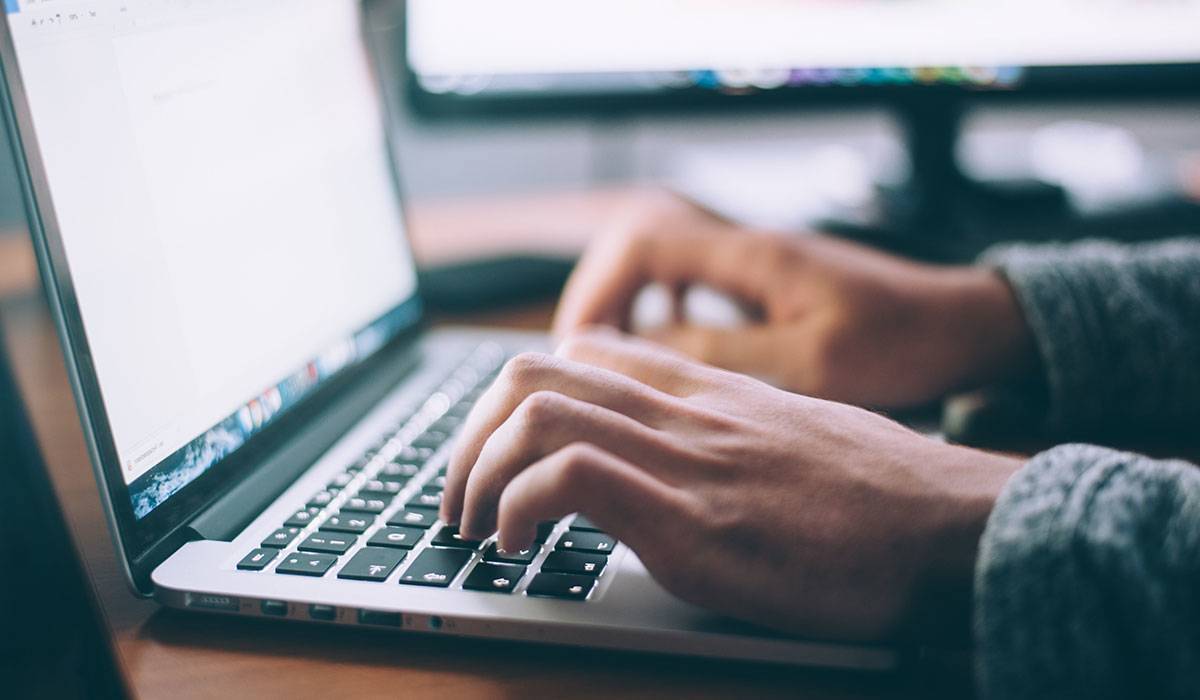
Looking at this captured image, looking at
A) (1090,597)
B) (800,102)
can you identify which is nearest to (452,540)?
(1090,597)

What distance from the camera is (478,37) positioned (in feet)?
2.63

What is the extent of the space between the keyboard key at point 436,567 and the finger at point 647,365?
106 mm

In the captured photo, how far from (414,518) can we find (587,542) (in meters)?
0.08

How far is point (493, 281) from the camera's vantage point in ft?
2.61

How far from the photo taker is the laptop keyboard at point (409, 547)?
368mm

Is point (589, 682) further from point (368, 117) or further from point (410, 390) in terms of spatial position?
point (368, 117)

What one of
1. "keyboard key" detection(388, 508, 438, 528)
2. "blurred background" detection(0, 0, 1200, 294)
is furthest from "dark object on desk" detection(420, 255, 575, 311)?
"keyboard key" detection(388, 508, 438, 528)

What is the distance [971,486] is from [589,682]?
156mm

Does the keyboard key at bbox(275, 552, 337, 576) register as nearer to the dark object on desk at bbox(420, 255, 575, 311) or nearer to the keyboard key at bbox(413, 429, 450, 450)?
the keyboard key at bbox(413, 429, 450, 450)

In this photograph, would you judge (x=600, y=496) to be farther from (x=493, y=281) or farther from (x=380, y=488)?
(x=493, y=281)

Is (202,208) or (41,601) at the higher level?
(202,208)

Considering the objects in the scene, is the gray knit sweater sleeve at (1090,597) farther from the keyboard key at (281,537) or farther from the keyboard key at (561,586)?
the keyboard key at (281,537)

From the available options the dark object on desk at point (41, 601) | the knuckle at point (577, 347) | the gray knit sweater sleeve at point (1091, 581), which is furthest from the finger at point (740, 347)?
the dark object on desk at point (41, 601)

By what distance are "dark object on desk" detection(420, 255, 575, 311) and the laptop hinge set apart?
0.15 meters
